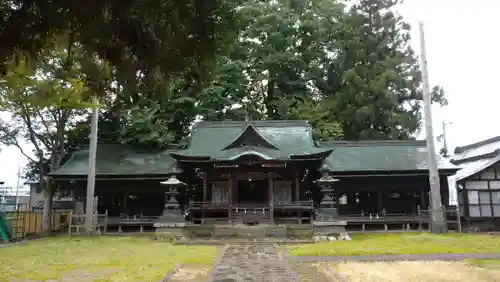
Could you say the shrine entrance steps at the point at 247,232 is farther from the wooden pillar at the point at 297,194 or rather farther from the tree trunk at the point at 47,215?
the tree trunk at the point at 47,215

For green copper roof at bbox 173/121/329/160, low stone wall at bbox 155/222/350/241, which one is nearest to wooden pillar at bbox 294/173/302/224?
low stone wall at bbox 155/222/350/241

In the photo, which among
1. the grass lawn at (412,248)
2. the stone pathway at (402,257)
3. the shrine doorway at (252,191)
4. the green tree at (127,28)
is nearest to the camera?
the green tree at (127,28)

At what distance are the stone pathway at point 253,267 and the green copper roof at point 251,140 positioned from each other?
7.10 meters

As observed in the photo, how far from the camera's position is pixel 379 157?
953 inches

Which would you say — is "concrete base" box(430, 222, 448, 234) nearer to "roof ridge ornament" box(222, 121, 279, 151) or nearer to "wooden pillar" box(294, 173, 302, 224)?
"wooden pillar" box(294, 173, 302, 224)

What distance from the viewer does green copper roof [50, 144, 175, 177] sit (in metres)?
23.2

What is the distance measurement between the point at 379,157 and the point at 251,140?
767cm

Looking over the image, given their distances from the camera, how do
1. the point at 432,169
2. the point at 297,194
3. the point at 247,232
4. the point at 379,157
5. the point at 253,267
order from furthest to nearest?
the point at 379,157
the point at 297,194
the point at 432,169
the point at 247,232
the point at 253,267

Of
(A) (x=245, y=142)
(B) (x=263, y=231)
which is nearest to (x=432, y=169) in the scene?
(B) (x=263, y=231)

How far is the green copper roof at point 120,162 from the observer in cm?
2323

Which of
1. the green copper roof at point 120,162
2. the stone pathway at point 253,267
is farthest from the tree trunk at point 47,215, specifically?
the stone pathway at point 253,267

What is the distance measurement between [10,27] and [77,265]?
31.4ft

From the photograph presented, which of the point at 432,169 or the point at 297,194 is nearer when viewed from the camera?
the point at 432,169

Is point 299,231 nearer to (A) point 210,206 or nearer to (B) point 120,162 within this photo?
(A) point 210,206
